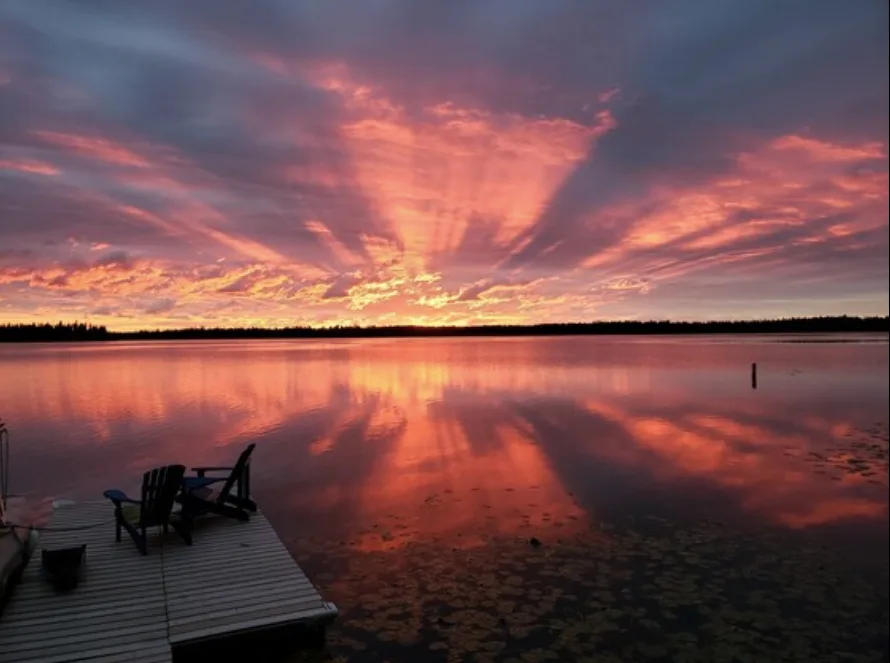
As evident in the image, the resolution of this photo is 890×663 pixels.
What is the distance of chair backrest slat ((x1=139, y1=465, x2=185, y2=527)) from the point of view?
10961 millimetres

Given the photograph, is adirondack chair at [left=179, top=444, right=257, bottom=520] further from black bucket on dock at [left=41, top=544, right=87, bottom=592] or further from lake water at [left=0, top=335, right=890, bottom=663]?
black bucket on dock at [left=41, top=544, right=87, bottom=592]

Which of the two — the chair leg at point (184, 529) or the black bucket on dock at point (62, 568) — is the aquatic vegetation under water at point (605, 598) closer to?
the chair leg at point (184, 529)

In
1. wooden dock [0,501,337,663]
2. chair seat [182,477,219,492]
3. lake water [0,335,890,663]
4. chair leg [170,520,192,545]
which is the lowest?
lake water [0,335,890,663]

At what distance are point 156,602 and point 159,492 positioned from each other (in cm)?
264

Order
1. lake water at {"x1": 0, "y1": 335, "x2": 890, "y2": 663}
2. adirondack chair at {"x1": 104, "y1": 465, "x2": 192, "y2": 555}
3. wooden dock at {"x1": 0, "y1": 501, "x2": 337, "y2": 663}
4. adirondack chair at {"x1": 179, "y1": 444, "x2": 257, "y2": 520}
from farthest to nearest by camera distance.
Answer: adirondack chair at {"x1": 179, "y1": 444, "x2": 257, "y2": 520}
adirondack chair at {"x1": 104, "y1": 465, "x2": 192, "y2": 555}
lake water at {"x1": 0, "y1": 335, "x2": 890, "y2": 663}
wooden dock at {"x1": 0, "y1": 501, "x2": 337, "y2": 663}

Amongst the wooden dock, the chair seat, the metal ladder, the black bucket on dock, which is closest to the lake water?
the wooden dock

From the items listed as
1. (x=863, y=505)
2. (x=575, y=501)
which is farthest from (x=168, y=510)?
(x=863, y=505)

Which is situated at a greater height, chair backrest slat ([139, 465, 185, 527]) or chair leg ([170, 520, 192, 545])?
chair backrest slat ([139, 465, 185, 527])

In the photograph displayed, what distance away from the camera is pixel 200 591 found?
9078mm

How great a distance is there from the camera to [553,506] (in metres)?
16.0

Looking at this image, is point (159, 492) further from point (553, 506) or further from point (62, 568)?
point (553, 506)

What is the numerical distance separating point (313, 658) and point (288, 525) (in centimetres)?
675

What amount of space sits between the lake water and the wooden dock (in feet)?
3.48

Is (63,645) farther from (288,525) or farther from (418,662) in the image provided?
(288,525)
